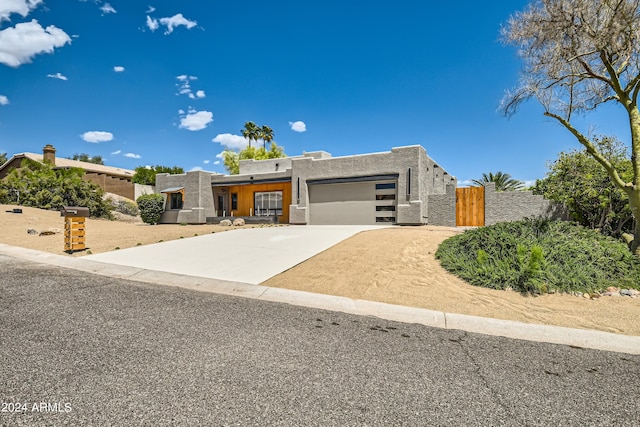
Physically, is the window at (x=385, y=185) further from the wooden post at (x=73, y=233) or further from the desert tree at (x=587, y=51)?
the wooden post at (x=73, y=233)

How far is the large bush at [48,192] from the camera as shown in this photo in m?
22.9

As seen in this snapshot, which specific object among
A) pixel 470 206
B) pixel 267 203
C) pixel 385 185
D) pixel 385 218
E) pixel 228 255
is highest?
pixel 385 185

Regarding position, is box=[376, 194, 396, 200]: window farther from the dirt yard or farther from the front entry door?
the front entry door

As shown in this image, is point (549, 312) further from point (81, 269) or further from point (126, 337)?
point (81, 269)

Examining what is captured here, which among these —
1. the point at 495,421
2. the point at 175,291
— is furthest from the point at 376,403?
the point at 175,291

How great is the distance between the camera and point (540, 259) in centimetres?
A: 688

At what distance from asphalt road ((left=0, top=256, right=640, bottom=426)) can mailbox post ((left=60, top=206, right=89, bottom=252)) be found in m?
6.15

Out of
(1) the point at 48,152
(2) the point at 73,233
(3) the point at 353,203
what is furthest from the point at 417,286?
(1) the point at 48,152

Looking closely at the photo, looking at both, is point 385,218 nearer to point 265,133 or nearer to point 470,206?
point 470,206

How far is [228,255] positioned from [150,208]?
57.9 ft

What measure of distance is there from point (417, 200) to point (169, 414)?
17.0 metres

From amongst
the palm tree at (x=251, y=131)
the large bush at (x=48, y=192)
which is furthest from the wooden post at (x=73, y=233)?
the palm tree at (x=251, y=131)

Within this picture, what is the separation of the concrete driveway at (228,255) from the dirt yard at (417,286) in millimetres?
737

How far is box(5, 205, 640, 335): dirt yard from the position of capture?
5633 millimetres
